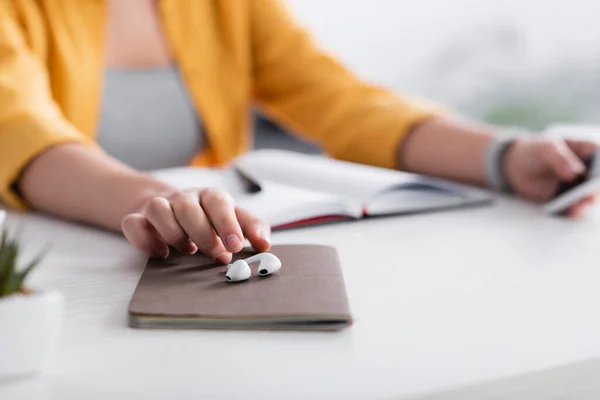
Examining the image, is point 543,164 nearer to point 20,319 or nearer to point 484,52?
point 20,319

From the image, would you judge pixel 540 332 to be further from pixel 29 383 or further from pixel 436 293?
pixel 29 383

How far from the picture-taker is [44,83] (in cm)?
90

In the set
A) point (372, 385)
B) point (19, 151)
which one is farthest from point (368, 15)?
point (372, 385)

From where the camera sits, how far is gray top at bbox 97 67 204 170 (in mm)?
1108

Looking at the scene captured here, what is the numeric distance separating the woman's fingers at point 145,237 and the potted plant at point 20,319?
193 millimetres

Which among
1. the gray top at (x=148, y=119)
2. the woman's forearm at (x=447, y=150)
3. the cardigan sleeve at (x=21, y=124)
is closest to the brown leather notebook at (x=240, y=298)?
the cardigan sleeve at (x=21, y=124)

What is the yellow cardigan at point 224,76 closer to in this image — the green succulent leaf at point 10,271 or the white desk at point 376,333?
the white desk at point 376,333

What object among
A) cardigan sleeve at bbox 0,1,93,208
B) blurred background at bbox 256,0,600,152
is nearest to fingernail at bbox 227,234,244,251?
cardigan sleeve at bbox 0,1,93,208

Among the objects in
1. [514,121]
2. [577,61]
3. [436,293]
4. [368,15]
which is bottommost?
[514,121]

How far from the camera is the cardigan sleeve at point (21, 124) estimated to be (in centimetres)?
78

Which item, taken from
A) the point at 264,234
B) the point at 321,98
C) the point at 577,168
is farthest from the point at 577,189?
the point at 321,98

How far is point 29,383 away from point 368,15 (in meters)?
1.43

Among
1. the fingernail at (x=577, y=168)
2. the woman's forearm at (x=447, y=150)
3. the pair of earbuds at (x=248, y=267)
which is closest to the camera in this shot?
the pair of earbuds at (x=248, y=267)

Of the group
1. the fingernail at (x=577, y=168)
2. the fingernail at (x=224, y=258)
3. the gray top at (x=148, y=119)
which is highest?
the fingernail at (x=224, y=258)
